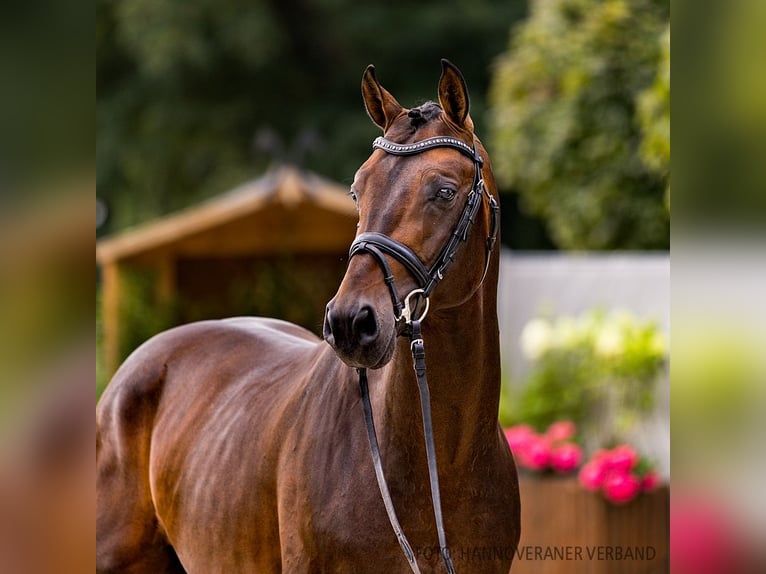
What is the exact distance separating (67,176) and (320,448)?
67.1 inches

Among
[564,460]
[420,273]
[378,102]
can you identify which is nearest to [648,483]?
[564,460]

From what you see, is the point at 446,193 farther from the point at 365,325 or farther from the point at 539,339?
the point at 539,339

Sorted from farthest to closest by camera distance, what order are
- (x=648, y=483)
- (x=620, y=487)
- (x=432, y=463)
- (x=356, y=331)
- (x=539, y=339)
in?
(x=539, y=339)
(x=648, y=483)
(x=620, y=487)
(x=432, y=463)
(x=356, y=331)

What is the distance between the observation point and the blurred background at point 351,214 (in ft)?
3.75

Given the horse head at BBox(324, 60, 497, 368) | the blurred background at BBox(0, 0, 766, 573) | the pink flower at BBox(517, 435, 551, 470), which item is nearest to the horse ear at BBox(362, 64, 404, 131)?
the horse head at BBox(324, 60, 497, 368)

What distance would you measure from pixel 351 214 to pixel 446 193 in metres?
1.80

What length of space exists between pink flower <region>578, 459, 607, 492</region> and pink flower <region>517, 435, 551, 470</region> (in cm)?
35

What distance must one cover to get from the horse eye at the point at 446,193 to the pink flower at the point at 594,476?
3.71 meters

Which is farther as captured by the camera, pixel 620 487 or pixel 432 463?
pixel 620 487

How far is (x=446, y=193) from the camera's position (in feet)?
8.05

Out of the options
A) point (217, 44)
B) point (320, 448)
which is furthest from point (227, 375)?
point (217, 44)

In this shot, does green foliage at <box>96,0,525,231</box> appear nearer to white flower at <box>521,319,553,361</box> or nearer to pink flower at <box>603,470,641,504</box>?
white flower at <box>521,319,553,361</box>

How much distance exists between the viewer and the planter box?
19.1 ft

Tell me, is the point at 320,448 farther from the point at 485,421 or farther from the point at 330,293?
the point at 330,293
